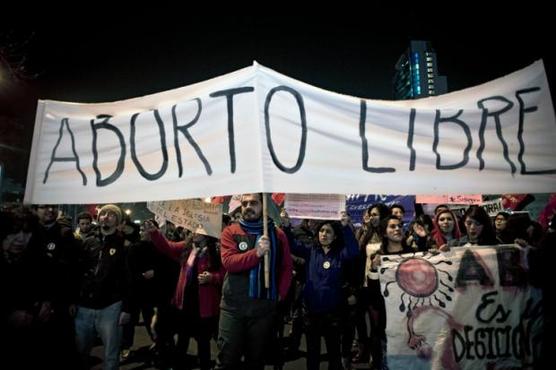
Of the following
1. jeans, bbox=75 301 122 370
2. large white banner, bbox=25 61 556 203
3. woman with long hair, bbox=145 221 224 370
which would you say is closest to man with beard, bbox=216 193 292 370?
large white banner, bbox=25 61 556 203

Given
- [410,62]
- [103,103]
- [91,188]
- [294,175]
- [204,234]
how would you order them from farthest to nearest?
[410,62]
[204,234]
[103,103]
[91,188]
[294,175]

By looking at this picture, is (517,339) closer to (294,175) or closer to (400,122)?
(400,122)

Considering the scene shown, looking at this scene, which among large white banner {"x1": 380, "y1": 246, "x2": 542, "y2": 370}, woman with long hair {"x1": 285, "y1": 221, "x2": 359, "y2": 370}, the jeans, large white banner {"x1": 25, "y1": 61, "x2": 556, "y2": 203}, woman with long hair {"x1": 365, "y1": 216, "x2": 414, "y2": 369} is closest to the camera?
large white banner {"x1": 25, "y1": 61, "x2": 556, "y2": 203}

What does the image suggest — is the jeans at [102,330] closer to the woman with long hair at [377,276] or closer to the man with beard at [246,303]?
the man with beard at [246,303]

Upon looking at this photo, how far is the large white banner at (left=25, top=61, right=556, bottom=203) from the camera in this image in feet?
10.5

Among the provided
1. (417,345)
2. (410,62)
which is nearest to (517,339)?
(417,345)

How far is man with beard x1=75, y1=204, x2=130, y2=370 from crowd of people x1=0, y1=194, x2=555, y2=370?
0.01 meters

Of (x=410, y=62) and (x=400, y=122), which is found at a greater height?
(x=410, y=62)

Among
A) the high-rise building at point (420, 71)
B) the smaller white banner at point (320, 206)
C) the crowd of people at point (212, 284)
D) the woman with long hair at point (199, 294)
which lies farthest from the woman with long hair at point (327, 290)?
the high-rise building at point (420, 71)

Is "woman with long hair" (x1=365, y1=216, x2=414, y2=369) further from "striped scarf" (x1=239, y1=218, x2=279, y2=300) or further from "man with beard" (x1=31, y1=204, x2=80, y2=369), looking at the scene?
"man with beard" (x1=31, y1=204, x2=80, y2=369)

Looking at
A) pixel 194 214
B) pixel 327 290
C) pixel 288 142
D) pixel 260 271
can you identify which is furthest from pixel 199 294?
pixel 288 142

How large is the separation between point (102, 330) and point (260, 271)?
6.51ft

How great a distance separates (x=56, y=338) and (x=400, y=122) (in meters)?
3.77

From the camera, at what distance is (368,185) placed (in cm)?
324
